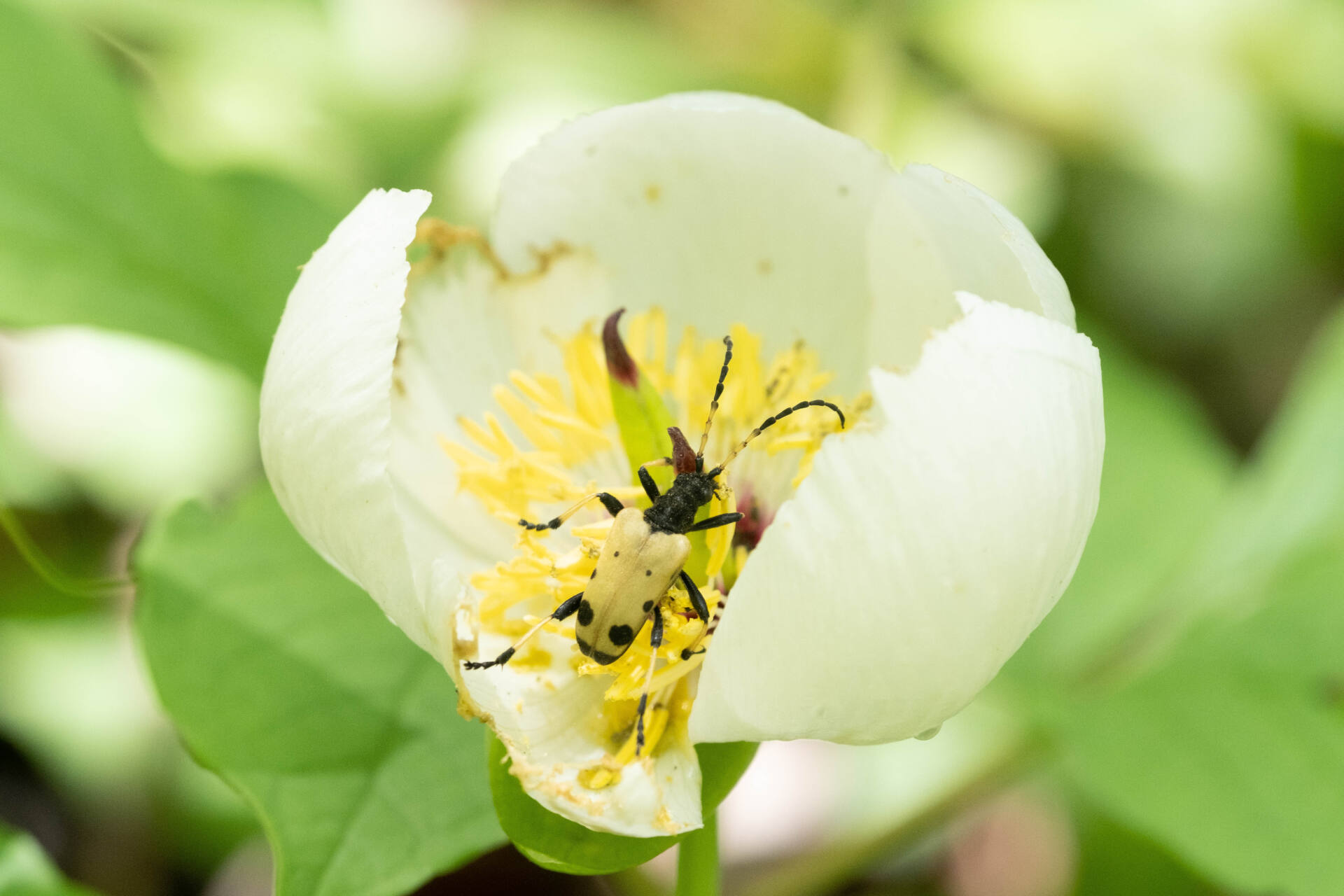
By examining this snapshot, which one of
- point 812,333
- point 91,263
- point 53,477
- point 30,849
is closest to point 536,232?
point 812,333

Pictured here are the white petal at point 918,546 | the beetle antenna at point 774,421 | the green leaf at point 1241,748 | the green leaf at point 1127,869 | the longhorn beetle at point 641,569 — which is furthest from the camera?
the green leaf at point 1127,869

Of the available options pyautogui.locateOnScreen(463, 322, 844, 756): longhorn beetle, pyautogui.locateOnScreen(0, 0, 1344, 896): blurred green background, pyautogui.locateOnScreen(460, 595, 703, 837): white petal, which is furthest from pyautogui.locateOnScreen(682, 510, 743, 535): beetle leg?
pyautogui.locateOnScreen(0, 0, 1344, 896): blurred green background

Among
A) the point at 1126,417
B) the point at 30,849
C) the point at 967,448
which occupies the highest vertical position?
the point at 967,448

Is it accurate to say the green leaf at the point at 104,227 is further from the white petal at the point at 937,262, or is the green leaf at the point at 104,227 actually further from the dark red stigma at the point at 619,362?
the white petal at the point at 937,262

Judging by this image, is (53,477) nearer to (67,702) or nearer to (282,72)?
(67,702)

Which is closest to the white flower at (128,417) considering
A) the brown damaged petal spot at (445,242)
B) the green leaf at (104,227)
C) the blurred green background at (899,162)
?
the blurred green background at (899,162)

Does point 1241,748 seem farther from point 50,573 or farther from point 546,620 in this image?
point 50,573
